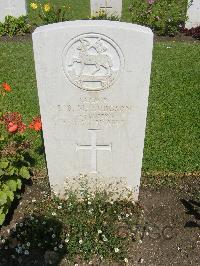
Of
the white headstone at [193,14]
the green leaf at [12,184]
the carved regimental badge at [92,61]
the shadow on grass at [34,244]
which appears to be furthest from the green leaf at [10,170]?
the white headstone at [193,14]

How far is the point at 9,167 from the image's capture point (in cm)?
418

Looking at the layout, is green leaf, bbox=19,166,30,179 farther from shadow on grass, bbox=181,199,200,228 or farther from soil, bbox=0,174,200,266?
shadow on grass, bbox=181,199,200,228

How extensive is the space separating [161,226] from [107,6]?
8.81 m

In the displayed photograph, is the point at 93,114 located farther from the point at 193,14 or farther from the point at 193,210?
the point at 193,14

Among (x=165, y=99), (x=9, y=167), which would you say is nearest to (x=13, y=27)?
(x=165, y=99)

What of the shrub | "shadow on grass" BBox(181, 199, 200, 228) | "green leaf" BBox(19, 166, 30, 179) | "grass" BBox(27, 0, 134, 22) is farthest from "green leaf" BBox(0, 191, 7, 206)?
"grass" BBox(27, 0, 134, 22)

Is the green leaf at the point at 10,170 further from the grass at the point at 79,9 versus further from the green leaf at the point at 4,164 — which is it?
the grass at the point at 79,9

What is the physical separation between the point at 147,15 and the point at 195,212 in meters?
8.04

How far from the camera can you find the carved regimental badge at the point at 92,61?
3.50 metres

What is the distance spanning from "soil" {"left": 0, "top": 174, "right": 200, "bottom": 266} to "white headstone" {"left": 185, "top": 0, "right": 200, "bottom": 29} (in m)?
7.52

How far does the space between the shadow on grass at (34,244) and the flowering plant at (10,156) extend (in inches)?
10.9

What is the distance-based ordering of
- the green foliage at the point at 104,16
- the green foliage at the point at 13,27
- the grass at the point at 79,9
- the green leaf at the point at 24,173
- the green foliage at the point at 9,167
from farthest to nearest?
the grass at the point at 79,9
the green foliage at the point at 104,16
the green foliage at the point at 13,27
the green leaf at the point at 24,173
the green foliage at the point at 9,167

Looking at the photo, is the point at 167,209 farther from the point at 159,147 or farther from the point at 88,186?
the point at 159,147

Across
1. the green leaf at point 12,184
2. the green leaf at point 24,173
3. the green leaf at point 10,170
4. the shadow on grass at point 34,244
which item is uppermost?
the green leaf at point 10,170
